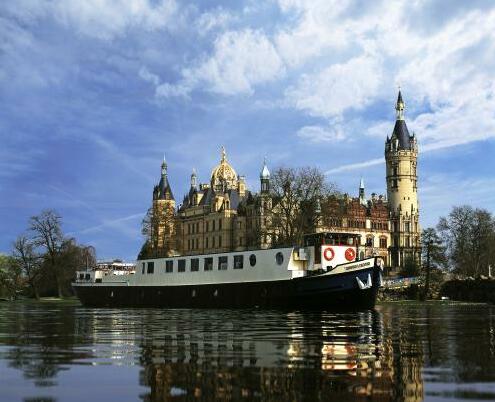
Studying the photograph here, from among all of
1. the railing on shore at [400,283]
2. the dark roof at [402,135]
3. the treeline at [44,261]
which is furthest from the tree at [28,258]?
the dark roof at [402,135]

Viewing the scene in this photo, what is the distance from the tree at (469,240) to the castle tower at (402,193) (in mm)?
37708

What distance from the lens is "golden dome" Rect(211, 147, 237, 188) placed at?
164625mm

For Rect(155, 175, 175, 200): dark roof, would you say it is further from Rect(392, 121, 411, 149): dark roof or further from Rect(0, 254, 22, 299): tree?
Rect(0, 254, 22, 299): tree

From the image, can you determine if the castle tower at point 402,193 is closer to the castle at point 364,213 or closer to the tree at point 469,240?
the castle at point 364,213

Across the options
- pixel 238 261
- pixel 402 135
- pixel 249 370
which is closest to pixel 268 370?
pixel 249 370

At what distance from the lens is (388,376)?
900 centimetres

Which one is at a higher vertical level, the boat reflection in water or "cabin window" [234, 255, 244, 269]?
"cabin window" [234, 255, 244, 269]

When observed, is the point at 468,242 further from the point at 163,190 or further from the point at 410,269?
the point at 163,190

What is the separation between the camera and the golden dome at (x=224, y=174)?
540 feet

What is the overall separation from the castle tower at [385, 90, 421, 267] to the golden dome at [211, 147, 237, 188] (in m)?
38.5

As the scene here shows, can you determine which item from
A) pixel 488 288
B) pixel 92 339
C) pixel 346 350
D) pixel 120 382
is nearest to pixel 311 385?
pixel 120 382

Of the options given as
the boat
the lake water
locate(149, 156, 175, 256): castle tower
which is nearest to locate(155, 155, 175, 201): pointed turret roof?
locate(149, 156, 175, 256): castle tower

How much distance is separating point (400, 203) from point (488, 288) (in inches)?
3032

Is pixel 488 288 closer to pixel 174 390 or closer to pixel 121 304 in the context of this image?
pixel 121 304
